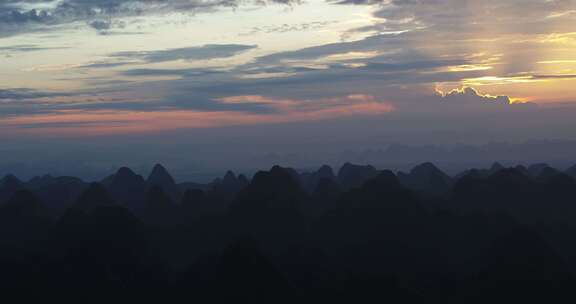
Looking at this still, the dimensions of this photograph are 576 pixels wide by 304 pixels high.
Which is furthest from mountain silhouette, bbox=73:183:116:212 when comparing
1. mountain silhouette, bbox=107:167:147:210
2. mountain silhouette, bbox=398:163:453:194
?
mountain silhouette, bbox=398:163:453:194

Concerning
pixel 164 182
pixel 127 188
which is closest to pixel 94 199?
pixel 127 188

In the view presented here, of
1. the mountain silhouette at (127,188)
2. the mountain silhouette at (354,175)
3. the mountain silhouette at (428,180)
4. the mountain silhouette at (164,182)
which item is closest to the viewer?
the mountain silhouette at (127,188)

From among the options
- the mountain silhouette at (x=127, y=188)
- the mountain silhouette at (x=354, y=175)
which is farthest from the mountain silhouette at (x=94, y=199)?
the mountain silhouette at (x=354, y=175)

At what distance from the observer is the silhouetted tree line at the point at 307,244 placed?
41656mm

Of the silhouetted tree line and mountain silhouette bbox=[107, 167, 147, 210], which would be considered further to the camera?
mountain silhouette bbox=[107, 167, 147, 210]

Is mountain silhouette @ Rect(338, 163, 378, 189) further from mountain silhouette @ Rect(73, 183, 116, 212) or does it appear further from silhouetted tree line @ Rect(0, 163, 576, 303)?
mountain silhouette @ Rect(73, 183, 116, 212)

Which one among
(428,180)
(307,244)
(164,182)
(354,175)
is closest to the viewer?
(307,244)

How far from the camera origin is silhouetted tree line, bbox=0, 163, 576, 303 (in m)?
41.7

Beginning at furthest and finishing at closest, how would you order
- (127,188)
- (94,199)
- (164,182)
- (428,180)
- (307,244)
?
1. (164,182)
2. (428,180)
3. (127,188)
4. (94,199)
5. (307,244)

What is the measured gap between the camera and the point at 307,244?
55.0 meters

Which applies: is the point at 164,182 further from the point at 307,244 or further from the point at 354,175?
the point at 307,244

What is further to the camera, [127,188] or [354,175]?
[354,175]

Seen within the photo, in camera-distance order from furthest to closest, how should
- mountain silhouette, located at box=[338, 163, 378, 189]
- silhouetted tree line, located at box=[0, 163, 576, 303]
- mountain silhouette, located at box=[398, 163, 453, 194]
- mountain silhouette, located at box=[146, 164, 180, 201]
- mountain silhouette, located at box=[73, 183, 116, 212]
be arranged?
mountain silhouette, located at box=[146, 164, 180, 201] → mountain silhouette, located at box=[338, 163, 378, 189] → mountain silhouette, located at box=[398, 163, 453, 194] → mountain silhouette, located at box=[73, 183, 116, 212] → silhouetted tree line, located at box=[0, 163, 576, 303]

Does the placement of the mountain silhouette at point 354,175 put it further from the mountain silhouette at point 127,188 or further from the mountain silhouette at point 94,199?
the mountain silhouette at point 94,199
